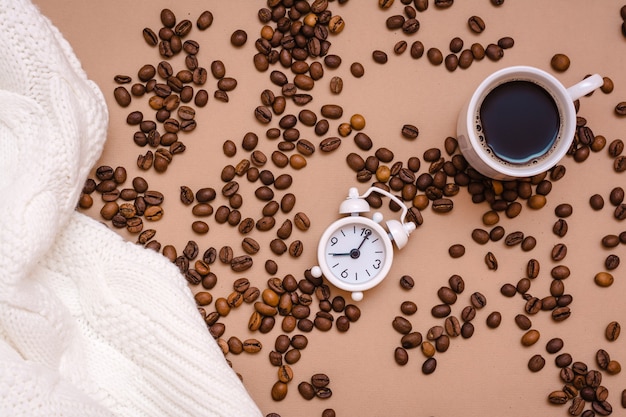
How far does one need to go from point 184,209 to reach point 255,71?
0.98ft

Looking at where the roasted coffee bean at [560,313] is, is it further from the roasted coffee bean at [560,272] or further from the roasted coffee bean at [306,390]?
the roasted coffee bean at [306,390]

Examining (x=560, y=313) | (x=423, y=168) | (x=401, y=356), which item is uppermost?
(x=423, y=168)

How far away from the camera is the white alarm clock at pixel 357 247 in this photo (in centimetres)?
117

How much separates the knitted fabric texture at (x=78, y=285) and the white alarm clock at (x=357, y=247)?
0.82 ft

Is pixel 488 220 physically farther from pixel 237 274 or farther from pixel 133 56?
pixel 133 56

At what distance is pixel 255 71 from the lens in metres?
1.25

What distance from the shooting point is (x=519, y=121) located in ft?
3.77

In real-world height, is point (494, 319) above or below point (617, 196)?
below

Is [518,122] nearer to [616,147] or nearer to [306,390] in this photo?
[616,147]

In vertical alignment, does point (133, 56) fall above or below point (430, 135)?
below

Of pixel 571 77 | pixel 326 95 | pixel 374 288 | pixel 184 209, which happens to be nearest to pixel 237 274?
pixel 184 209

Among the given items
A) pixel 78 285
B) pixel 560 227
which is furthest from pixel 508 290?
pixel 78 285

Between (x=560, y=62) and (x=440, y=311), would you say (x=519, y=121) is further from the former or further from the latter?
(x=440, y=311)

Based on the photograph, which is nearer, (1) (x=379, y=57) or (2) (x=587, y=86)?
(2) (x=587, y=86)
